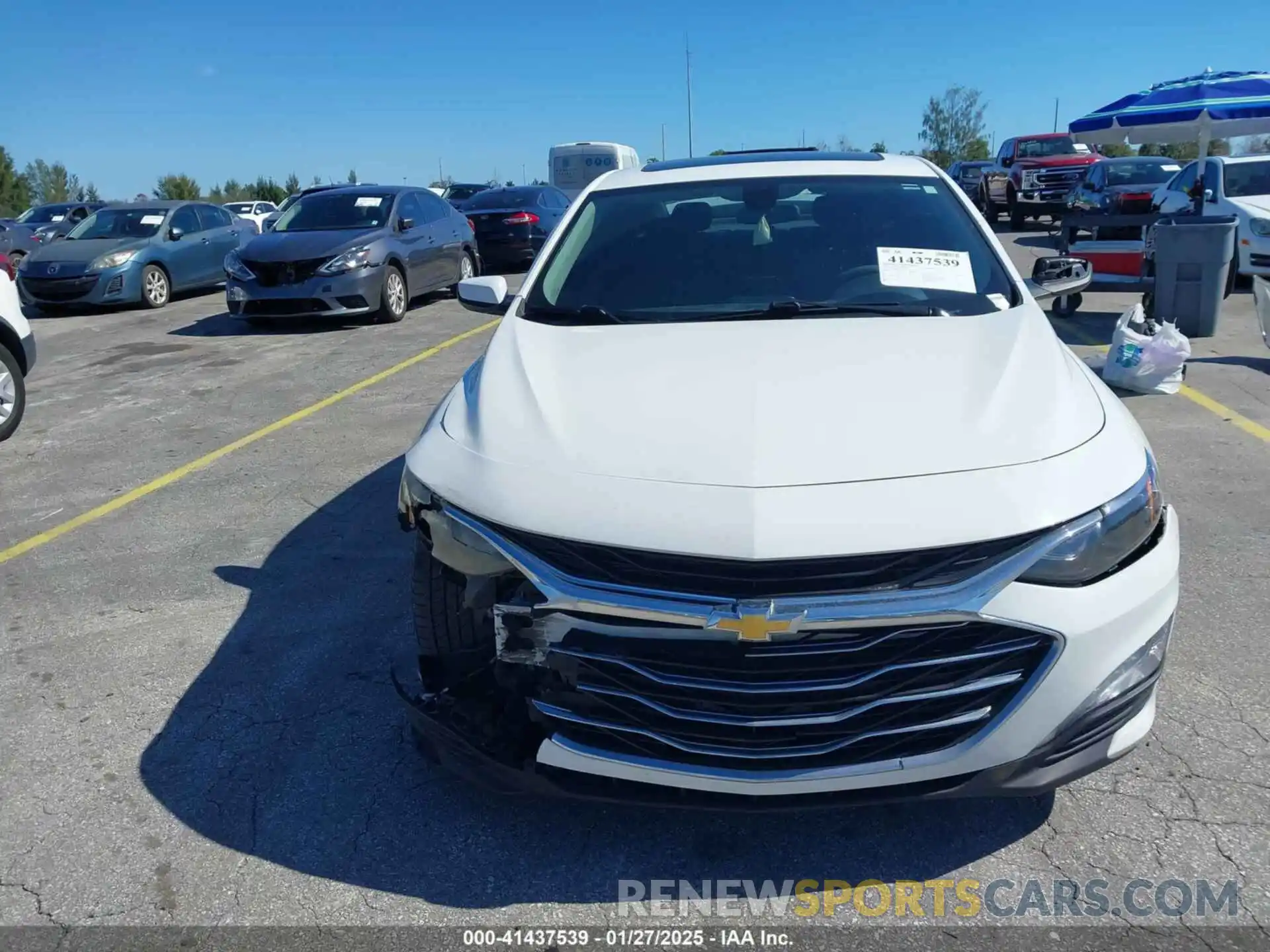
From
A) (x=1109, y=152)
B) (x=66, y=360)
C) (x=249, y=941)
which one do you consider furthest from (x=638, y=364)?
(x=1109, y=152)

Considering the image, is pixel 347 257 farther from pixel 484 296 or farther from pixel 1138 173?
pixel 1138 173

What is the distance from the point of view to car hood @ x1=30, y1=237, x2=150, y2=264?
14.0 m

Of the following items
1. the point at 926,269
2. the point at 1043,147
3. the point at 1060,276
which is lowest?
the point at 1060,276

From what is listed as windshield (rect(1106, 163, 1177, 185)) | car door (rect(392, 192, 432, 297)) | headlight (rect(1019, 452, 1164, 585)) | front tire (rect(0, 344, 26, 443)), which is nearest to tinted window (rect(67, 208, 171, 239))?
car door (rect(392, 192, 432, 297))

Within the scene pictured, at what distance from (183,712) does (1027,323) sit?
301 cm

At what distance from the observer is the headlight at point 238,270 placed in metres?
11.4

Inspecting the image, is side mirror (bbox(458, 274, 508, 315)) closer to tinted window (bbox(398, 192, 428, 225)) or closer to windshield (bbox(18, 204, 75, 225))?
tinted window (bbox(398, 192, 428, 225))

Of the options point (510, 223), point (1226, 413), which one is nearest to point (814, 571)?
point (1226, 413)

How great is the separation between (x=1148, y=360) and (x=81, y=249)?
13.5 metres

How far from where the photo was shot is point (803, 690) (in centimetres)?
225

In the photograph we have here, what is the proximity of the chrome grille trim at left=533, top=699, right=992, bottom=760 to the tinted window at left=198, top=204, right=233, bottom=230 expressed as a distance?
1532cm

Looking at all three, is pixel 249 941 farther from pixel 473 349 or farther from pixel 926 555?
pixel 473 349

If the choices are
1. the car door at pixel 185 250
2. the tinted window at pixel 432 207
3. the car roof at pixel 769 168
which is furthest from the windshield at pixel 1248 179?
the car door at pixel 185 250

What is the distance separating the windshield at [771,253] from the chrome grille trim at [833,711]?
1478 millimetres
